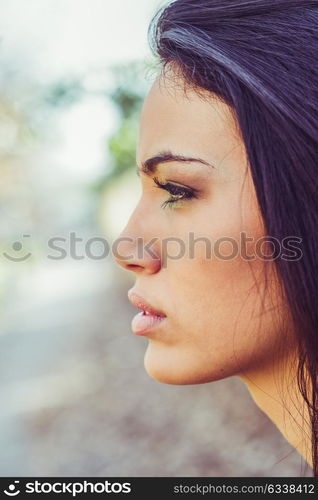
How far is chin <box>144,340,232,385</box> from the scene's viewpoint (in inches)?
73.2

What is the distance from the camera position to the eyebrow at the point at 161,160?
70.8 inches

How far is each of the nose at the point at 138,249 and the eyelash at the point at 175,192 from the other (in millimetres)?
110

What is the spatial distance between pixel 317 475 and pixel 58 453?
4.37 meters

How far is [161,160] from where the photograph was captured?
1.87 meters

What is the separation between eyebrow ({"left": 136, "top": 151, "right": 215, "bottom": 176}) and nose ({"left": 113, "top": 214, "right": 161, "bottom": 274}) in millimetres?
154
